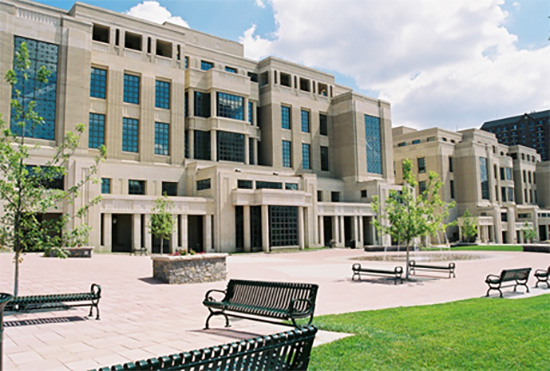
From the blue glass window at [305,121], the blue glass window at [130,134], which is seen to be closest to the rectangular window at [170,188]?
the blue glass window at [130,134]

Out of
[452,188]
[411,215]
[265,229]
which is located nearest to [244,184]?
[265,229]

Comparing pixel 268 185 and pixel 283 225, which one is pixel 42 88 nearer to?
pixel 268 185

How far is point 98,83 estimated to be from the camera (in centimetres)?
4347

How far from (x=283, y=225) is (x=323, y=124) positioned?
23188 millimetres

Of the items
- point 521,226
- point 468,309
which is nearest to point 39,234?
point 468,309

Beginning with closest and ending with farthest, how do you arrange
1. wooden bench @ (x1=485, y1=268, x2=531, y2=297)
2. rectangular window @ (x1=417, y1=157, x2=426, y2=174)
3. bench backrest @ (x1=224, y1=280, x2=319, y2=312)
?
bench backrest @ (x1=224, y1=280, x2=319, y2=312)
wooden bench @ (x1=485, y1=268, x2=531, y2=297)
rectangular window @ (x1=417, y1=157, x2=426, y2=174)

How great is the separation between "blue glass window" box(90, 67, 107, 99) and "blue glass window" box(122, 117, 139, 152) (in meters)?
3.25

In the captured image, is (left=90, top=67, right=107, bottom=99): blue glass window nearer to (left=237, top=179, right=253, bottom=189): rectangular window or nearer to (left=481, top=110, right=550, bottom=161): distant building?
(left=237, top=179, right=253, bottom=189): rectangular window

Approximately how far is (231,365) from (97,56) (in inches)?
1766

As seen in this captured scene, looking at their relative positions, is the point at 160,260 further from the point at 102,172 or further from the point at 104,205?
the point at 102,172

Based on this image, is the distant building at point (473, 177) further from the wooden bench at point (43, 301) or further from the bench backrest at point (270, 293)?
the wooden bench at point (43, 301)

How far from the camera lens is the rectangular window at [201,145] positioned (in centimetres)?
5040

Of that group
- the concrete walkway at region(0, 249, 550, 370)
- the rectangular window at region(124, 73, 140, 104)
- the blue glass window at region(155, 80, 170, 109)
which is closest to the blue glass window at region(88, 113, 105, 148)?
the rectangular window at region(124, 73, 140, 104)

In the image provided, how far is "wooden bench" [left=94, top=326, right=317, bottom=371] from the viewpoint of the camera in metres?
3.46
